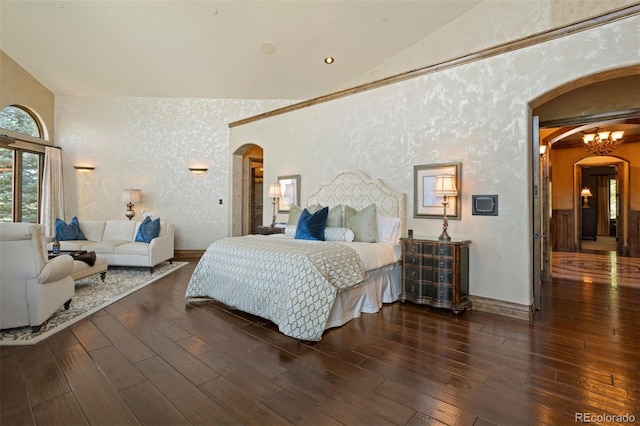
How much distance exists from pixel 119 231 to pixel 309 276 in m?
4.98

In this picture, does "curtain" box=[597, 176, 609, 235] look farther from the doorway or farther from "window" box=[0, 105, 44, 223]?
"window" box=[0, 105, 44, 223]

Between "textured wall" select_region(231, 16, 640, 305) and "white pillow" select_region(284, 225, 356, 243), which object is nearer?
"textured wall" select_region(231, 16, 640, 305)

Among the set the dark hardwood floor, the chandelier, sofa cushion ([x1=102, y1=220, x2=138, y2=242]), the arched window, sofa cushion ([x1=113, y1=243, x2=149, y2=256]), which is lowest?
the dark hardwood floor

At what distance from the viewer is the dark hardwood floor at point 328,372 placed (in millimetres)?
1691

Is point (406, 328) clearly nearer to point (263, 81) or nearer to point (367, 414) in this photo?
point (367, 414)

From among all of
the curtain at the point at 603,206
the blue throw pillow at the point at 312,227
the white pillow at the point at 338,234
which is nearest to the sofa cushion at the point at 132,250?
the blue throw pillow at the point at 312,227

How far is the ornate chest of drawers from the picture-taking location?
11.1 feet

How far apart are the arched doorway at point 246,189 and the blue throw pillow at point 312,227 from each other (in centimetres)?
356

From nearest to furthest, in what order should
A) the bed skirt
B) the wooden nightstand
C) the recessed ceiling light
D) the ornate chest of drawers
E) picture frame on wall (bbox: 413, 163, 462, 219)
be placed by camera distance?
the bed skirt < the ornate chest of drawers < picture frame on wall (bbox: 413, 163, 462, 219) < the recessed ceiling light < the wooden nightstand

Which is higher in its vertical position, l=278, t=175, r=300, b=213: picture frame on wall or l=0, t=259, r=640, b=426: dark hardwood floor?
l=278, t=175, r=300, b=213: picture frame on wall

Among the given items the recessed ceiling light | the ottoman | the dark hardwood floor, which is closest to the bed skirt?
the dark hardwood floor

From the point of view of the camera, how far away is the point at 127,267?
566 centimetres

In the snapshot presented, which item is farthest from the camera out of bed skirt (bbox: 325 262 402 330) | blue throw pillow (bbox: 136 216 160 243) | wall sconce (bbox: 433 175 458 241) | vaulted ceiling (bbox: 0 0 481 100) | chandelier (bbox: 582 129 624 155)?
chandelier (bbox: 582 129 624 155)

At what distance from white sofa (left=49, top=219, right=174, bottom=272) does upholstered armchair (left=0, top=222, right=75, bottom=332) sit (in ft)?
8.15
